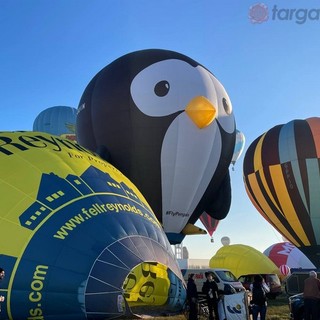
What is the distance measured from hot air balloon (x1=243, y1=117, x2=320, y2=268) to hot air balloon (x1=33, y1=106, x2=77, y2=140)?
1255 centimetres

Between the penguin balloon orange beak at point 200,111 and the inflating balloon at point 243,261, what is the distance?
11086 mm

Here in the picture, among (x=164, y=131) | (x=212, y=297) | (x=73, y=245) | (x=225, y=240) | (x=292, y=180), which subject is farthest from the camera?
(x=225, y=240)

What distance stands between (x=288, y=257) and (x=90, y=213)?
2866 centimetres

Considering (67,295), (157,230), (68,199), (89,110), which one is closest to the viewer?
(67,295)

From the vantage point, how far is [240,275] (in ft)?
74.8

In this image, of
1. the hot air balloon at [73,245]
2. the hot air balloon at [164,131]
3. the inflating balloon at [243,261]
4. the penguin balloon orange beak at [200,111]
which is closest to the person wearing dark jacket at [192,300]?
the hot air balloon at [73,245]

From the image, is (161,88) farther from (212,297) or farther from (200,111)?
(212,297)

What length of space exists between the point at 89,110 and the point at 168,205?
404 centimetres

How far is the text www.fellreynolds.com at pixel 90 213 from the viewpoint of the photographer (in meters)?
6.15

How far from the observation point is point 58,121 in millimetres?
29969

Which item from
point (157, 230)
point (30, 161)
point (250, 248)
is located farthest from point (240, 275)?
point (30, 161)

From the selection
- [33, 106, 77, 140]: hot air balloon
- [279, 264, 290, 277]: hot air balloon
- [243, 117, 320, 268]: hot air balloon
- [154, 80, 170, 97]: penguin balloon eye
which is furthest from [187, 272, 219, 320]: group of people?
[33, 106, 77, 140]: hot air balloon

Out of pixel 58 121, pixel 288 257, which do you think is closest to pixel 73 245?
pixel 58 121

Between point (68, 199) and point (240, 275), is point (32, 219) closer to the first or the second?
point (68, 199)
